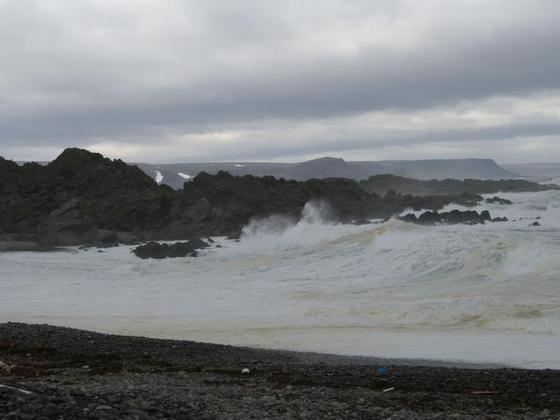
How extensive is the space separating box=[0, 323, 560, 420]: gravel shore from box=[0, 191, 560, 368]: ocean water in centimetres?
189

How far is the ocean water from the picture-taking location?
14641 mm

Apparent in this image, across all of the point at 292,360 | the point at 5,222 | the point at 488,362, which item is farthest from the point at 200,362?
the point at 5,222

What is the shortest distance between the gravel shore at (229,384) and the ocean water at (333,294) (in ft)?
6.20

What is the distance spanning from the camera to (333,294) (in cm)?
2108

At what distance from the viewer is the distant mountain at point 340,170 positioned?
129875 mm

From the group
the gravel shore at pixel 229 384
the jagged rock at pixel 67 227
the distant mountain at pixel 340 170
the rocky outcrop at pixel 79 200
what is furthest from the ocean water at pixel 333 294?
the distant mountain at pixel 340 170

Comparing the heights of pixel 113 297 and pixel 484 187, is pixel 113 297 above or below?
below

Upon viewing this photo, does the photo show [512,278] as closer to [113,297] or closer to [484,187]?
[113,297]

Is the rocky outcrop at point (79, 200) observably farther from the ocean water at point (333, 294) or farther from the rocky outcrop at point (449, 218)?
the rocky outcrop at point (449, 218)

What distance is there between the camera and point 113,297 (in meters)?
22.3

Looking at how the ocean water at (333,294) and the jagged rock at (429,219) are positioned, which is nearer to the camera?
the ocean water at (333,294)

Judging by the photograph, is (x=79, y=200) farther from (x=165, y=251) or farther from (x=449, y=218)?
(x=449, y=218)

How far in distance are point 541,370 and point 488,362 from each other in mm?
1356

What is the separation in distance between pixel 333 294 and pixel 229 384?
11800mm
